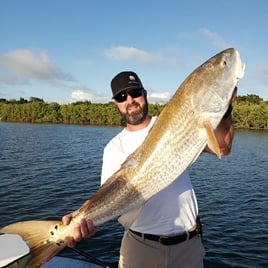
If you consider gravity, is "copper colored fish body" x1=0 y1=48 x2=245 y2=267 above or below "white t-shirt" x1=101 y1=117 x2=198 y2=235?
above

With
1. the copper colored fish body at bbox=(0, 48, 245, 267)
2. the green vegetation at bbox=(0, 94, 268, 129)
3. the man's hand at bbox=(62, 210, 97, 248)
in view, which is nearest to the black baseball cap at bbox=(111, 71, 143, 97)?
the copper colored fish body at bbox=(0, 48, 245, 267)

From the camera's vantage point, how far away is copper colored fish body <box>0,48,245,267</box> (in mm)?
3250

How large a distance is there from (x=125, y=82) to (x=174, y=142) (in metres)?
1.30

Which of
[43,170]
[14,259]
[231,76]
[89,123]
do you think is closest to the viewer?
[231,76]

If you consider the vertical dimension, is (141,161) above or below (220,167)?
above

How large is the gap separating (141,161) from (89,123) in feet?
388

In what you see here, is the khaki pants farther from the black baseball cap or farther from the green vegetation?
the green vegetation

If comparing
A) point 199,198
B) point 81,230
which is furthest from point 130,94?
point 199,198

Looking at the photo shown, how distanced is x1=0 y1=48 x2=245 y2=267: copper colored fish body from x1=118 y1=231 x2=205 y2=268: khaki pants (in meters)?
0.73

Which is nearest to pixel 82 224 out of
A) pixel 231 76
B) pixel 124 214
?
pixel 124 214

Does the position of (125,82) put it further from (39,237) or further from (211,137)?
(39,237)

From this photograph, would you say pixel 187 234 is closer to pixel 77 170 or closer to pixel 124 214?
pixel 124 214

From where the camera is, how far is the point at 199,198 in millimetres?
17312

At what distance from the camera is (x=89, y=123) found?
12056 centimetres
